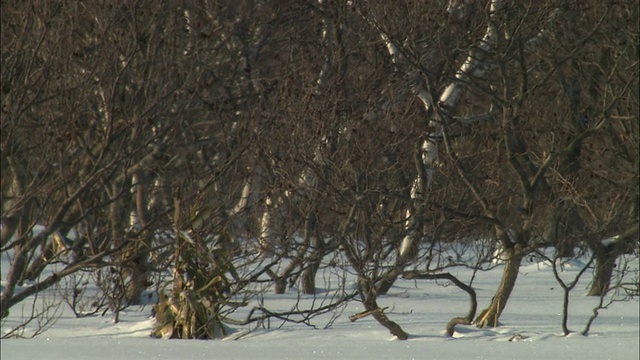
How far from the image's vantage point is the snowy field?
7.78 m

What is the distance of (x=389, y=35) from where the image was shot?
9703 millimetres

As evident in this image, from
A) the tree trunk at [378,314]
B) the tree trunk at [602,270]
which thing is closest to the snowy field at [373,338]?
the tree trunk at [378,314]

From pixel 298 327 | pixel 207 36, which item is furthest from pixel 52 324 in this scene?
pixel 207 36

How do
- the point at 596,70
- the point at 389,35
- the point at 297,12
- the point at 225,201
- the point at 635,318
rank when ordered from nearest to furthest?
the point at 225,201 < the point at 389,35 < the point at 635,318 < the point at 297,12 < the point at 596,70

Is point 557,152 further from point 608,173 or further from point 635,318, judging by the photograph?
point 608,173

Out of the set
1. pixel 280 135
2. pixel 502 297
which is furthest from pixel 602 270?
pixel 280 135

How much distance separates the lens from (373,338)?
9.29 m

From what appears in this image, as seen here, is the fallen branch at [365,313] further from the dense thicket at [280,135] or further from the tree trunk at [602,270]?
the tree trunk at [602,270]

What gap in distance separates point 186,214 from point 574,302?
19.7 ft

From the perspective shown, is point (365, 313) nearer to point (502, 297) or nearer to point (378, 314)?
point (378, 314)

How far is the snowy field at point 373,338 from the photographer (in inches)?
306

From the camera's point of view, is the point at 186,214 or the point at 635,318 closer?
the point at 186,214

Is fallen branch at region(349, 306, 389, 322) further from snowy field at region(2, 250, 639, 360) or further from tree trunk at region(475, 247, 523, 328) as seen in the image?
tree trunk at region(475, 247, 523, 328)

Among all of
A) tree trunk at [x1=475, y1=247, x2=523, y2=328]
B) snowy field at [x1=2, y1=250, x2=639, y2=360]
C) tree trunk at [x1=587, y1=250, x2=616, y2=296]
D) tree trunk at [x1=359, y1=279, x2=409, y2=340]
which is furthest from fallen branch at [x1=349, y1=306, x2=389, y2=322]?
tree trunk at [x1=587, y1=250, x2=616, y2=296]
